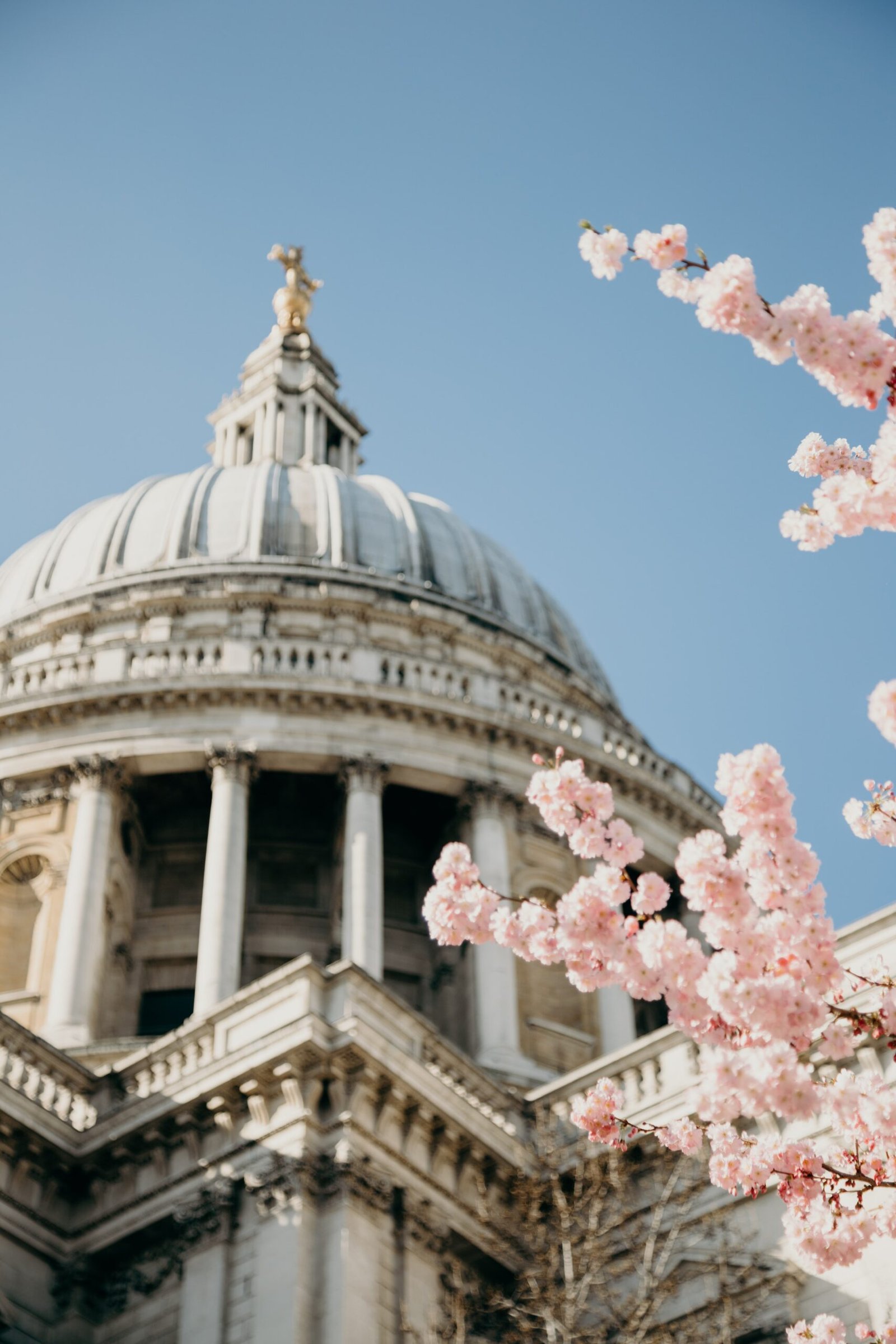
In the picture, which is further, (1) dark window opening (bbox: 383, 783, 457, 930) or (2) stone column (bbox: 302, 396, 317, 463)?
(2) stone column (bbox: 302, 396, 317, 463)

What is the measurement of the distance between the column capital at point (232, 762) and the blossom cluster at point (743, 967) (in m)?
23.3

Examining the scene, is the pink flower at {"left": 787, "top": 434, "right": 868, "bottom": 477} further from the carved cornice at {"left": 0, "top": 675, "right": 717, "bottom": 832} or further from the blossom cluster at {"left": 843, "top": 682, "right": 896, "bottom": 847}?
the carved cornice at {"left": 0, "top": 675, "right": 717, "bottom": 832}

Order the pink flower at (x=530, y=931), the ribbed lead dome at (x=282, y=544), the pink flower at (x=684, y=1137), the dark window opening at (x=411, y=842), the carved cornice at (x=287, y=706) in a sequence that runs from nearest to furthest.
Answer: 1. the pink flower at (x=530, y=931)
2. the pink flower at (x=684, y=1137)
3. the carved cornice at (x=287, y=706)
4. the dark window opening at (x=411, y=842)
5. the ribbed lead dome at (x=282, y=544)

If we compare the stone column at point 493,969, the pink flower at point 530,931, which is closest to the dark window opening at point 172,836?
the stone column at point 493,969

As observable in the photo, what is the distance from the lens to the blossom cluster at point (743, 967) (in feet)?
41.6

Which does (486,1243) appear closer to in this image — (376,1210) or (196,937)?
(376,1210)

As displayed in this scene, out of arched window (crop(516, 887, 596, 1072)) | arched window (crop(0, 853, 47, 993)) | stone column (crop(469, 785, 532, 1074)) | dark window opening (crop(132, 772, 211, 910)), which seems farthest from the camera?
dark window opening (crop(132, 772, 211, 910))

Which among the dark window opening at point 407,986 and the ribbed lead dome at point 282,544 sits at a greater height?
the ribbed lead dome at point 282,544

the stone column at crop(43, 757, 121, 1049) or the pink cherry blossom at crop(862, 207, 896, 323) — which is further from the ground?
the stone column at crop(43, 757, 121, 1049)

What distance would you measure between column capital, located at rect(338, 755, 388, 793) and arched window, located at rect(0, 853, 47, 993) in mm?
6574

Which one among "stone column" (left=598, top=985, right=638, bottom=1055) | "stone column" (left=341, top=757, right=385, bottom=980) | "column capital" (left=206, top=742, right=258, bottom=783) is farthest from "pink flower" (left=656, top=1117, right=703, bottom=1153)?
"column capital" (left=206, top=742, right=258, bottom=783)

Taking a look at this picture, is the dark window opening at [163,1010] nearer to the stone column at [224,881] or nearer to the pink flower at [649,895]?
the stone column at [224,881]

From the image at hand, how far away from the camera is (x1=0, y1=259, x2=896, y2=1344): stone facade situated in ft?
70.5

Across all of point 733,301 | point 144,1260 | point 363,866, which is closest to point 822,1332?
point 733,301
